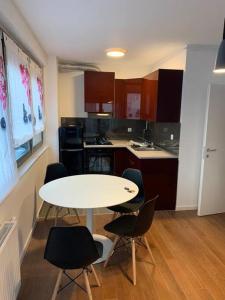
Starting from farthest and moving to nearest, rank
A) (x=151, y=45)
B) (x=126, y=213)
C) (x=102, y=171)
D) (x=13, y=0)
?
1. (x=102, y=171)
2. (x=151, y=45)
3. (x=126, y=213)
4. (x=13, y=0)

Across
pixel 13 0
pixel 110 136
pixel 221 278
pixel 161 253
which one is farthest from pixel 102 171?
pixel 13 0

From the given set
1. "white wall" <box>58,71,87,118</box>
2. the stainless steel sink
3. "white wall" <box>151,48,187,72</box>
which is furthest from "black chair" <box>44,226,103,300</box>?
"white wall" <box>58,71,87,118</box>

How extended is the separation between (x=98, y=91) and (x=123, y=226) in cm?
298

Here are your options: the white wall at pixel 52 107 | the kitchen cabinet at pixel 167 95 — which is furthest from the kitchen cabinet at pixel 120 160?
the kitchen cabinet at pixel 167 95

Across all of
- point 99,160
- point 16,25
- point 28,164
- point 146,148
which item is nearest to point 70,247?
point 28,164

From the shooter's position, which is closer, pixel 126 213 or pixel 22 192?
pixel 22 192

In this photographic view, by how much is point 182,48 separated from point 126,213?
97.4 inches

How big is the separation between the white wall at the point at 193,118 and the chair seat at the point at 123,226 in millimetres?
1452

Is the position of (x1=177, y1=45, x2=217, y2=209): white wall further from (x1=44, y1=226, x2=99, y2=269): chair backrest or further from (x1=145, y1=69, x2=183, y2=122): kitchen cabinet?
(x1=44, y1=226, x2=99, y2=269): chair backrest

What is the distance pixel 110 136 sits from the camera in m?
5.24

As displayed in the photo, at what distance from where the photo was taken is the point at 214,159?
10.9ft

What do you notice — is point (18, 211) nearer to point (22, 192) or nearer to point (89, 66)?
point (22, 192)

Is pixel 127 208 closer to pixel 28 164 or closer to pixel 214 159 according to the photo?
pixel 28 164

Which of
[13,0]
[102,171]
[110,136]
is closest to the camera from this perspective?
[13,0]
